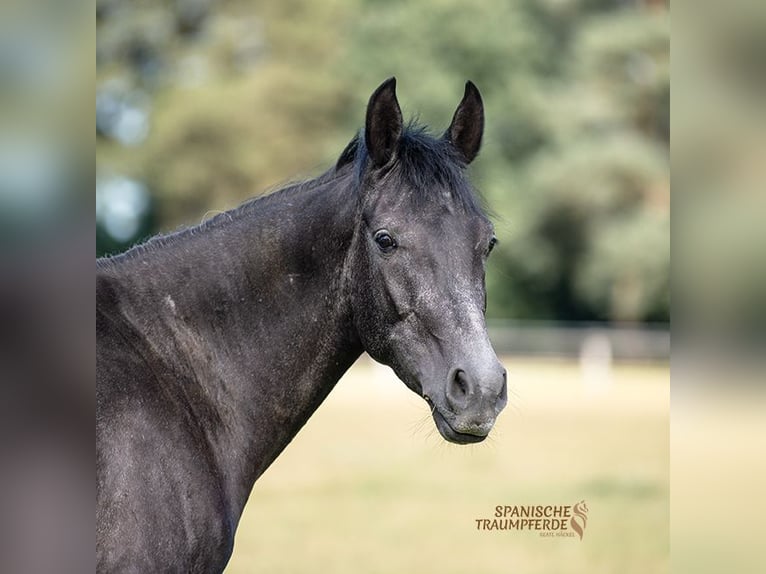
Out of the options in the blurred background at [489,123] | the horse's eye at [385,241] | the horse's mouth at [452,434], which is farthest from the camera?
the blurred background at [489,123]

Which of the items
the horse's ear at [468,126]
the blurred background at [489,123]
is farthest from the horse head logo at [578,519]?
the blurred background at [489,123]

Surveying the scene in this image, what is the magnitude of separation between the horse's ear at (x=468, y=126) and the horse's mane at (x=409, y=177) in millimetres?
86

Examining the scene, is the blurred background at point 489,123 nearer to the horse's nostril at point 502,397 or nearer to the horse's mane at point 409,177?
the horse's mane at point 409,177

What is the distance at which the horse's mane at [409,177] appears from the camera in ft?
11.1

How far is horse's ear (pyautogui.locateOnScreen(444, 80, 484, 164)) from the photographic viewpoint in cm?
374

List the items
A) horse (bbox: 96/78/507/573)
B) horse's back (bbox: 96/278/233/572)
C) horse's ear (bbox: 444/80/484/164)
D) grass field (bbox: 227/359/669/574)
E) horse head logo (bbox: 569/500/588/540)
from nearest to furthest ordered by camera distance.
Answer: horse's back (bbox: 96/278/233/572)
horse (bbox: 96/78/507/573)
horse's ear (bbox: 444/80/484/164)
grass field (bbox: 227/359/669/574)
horse head logo (bbox: 569/500/588/540)

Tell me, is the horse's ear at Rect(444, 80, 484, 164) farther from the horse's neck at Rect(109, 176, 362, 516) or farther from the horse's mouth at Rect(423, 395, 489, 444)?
the horse's mouth at Rect(423, 395, 489, 444)

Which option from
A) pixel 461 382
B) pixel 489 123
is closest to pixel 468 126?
pixel 461 382

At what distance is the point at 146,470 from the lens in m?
2.83

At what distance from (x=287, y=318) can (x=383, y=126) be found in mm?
796

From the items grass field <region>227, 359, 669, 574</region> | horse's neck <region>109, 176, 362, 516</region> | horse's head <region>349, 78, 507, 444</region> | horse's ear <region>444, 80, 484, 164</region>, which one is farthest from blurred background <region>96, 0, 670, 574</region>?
horse's head <region>349, 78, 507, 444</region>

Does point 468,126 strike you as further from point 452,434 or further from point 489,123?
point 489,123

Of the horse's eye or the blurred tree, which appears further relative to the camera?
the blurred tree
